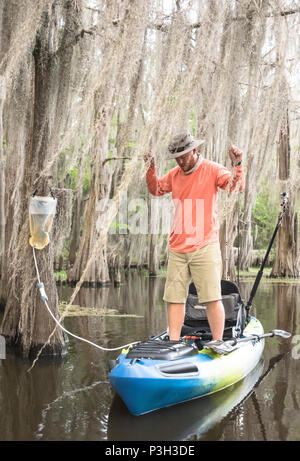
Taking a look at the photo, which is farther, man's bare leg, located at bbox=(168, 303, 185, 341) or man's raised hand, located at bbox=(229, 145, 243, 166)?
man's bare leg, located at bbox=(168, 303, 185, 341)

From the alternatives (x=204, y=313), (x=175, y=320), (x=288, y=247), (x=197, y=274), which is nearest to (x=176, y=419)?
(x=175, y=320)

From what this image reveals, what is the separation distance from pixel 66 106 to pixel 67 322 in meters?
3.08

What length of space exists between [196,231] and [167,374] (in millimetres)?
1152

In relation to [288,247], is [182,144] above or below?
above

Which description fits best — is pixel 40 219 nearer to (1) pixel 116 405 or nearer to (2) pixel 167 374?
(1) pixel 116 405

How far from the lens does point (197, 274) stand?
4219mm

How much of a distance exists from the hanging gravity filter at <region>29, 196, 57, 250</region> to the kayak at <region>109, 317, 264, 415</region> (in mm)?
1500

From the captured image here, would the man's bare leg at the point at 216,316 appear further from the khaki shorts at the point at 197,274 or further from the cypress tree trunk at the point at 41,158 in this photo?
the cypress tree trunk at the point at 41,158

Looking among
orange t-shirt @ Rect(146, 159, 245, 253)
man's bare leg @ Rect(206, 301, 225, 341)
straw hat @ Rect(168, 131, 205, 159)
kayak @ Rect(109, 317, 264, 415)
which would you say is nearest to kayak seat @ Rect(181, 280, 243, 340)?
kayak @ Rect(109, 317, 264, 415)

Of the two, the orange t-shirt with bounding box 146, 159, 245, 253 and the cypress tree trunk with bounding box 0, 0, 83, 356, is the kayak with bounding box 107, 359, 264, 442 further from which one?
the cypress tree trunk with bounding box 0, 0, 83, 356

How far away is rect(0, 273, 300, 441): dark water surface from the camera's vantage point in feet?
10.9

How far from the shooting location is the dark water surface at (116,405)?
3314 millimetres

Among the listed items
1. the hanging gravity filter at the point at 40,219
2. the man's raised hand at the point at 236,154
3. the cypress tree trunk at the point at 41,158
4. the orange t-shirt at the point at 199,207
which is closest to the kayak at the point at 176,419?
the orange t-shirt at the point at 199,207
